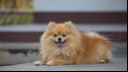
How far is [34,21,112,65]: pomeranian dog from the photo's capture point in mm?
4426

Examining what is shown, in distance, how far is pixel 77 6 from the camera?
445 cm

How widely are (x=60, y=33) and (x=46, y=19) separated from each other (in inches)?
7.6

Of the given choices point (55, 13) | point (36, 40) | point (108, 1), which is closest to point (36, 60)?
point (36, 40)

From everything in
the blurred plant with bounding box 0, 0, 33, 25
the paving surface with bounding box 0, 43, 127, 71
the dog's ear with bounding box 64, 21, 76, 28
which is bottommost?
the paving surface with bounding box 0, 43, 127, 71

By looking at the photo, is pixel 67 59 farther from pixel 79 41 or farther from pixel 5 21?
pixel 5 21

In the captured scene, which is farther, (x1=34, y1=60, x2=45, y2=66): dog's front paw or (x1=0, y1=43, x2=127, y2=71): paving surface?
(x1=34, y1=60, x2=45, y2=66): dog's front paw

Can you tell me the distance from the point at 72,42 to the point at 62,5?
1.07ft

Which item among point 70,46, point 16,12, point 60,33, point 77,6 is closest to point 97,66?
point 70,46

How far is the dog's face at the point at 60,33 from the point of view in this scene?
4.40 m

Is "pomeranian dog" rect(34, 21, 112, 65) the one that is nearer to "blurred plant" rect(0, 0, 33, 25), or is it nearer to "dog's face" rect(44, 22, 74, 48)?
"dog's face" rect(44, 22, 74, 48)

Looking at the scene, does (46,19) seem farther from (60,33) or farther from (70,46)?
(70,46)

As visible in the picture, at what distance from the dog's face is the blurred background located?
0.09 m

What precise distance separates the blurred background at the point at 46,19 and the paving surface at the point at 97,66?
0.12ft

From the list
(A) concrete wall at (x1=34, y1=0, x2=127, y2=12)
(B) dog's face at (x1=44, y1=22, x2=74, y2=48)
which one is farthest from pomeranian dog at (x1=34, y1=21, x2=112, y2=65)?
(A) concrete wall at (x1=34, y1=0, x2=127, y2=12)
